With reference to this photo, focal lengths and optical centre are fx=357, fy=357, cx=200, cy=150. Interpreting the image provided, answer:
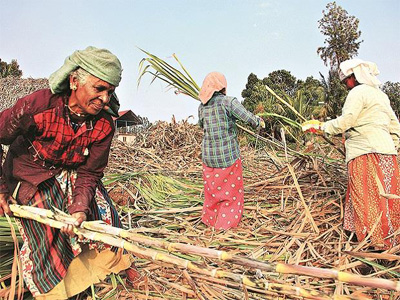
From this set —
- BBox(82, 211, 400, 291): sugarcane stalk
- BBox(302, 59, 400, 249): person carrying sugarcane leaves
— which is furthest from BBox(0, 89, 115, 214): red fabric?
BBox(302, 59, 400, 249): person carrying sugarcane leaves

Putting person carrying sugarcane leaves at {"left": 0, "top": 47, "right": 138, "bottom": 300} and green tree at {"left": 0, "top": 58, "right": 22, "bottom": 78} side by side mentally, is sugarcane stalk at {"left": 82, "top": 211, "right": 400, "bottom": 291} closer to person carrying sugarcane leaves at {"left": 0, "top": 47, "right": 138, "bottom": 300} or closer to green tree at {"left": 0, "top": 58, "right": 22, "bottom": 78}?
person carrying sugarcane leaves at {"left": 0, "top": 47, "right": 138, "bottom": 300}

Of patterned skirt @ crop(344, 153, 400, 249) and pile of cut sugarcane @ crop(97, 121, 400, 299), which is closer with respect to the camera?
pile of cut sugarcane @ crop(97, 121, 400, 299)

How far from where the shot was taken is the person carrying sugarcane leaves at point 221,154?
2.88 metres

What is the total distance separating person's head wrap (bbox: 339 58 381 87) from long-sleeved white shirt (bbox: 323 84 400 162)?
0.05 m

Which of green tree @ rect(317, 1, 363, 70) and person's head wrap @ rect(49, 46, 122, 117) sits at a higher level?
green tree @ rect(317, 1, 363, 70)

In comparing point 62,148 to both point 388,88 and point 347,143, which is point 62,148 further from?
point 388,88

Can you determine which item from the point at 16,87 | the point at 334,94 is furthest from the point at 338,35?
the point at 16,87

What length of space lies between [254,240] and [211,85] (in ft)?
4.09

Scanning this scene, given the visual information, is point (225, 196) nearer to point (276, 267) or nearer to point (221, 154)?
point (221, 154)

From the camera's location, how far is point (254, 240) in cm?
262

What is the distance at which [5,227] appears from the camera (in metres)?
1.88

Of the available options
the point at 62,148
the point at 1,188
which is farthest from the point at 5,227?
the point at 62,148

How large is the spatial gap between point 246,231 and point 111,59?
1736mm

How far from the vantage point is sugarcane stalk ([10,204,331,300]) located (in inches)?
38.7
